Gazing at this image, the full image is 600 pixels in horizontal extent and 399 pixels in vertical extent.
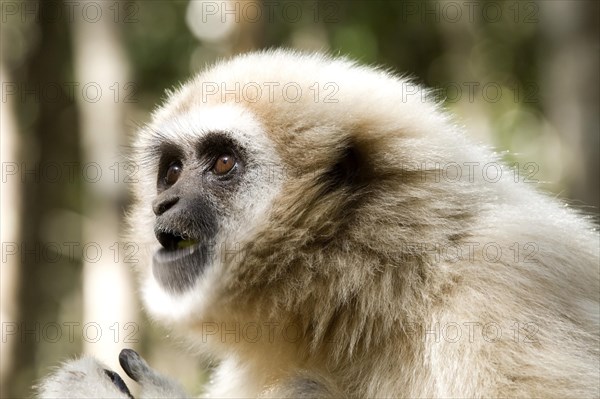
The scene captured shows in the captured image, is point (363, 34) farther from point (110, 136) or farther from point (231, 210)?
point (231, 210)

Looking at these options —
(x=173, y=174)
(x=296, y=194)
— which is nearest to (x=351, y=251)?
(x=296, y=194)

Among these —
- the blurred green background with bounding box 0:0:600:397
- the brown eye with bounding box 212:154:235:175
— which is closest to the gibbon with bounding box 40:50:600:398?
the brown eye with bounding box 212:154:235:175

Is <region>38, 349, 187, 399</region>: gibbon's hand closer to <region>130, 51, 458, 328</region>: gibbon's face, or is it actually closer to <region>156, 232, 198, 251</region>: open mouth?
<region>130, 51, 458, 328</region>: gibbon's face

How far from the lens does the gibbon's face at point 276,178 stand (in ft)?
13.5

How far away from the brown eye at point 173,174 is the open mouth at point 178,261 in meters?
0.44

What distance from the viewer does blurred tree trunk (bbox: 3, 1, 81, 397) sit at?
12.0m

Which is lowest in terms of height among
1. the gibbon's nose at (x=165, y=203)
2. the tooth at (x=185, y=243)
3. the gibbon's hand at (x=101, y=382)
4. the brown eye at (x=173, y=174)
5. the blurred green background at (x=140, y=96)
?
the gibbon's hand at (x=101, y=382)

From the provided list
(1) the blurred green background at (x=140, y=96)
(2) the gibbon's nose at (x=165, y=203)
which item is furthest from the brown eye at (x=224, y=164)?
(1) the blurred green background at (x=140, y=96)

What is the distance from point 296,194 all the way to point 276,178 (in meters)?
0.18

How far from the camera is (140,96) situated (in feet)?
62.2

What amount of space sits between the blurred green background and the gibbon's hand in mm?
571

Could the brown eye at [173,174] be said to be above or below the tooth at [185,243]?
above

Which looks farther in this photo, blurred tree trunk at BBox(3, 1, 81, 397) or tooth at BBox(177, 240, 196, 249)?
blurred tree trunk at BBox(3, 1, 81, 397)

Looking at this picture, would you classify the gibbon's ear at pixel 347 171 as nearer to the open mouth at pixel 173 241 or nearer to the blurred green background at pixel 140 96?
the open mouth at pixel 173 241
